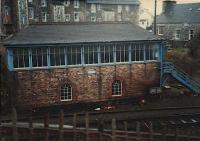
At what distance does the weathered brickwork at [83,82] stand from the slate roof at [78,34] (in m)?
2.11

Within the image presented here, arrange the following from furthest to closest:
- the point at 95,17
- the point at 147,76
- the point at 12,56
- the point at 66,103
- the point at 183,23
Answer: the point at 95,17, the point at 183,23, the point at 147,76, the point at 66,103, the point at 12,56

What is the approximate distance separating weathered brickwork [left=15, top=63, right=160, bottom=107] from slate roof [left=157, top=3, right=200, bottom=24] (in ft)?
77.9

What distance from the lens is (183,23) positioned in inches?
1892

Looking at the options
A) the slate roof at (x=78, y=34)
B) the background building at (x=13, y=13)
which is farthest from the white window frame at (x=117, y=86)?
the background building at (x=13, y=13)

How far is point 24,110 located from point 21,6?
30.3 m

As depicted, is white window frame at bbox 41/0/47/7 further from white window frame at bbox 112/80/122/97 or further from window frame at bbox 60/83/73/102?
window frame at bbox 60/83/73/102

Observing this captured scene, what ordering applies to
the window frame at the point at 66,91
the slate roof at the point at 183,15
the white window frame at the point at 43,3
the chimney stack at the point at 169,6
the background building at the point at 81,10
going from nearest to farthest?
the window frame at the point at 66,91 → the slate roof at the point at 183,15 → the chimney stack at the point at 169,6 → the background building at the point at 81,10 → the white window frame at the point at 43,3

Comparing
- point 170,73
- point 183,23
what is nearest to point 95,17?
point 183,23

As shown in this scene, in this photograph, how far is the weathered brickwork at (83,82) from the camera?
23484 mm

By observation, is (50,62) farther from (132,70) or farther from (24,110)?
(132,70)

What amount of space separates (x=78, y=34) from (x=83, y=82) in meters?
3.74

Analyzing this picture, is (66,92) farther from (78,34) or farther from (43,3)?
(43,3)

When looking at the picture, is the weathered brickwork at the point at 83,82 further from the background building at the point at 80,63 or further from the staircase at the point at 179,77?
the staircase at the point at 179,77

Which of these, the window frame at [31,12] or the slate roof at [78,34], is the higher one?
the window frame at [31,12]
